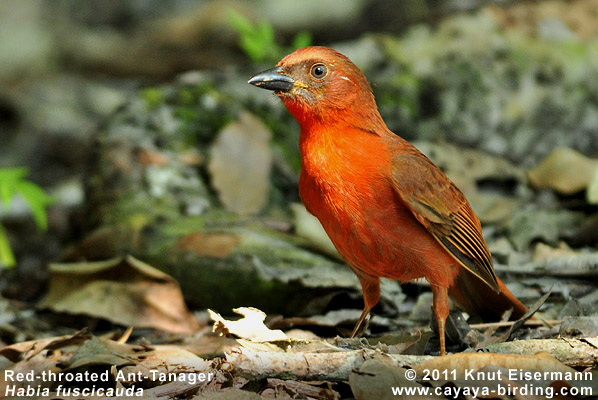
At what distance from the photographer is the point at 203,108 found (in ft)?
18.7

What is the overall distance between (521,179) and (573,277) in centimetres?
168

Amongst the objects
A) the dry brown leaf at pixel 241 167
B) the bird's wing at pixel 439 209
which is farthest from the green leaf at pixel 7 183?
the bird's wing at pixel 439 209

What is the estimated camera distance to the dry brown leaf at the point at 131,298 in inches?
160

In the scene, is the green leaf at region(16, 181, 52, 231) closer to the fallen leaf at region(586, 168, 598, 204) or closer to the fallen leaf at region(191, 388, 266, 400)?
the fallen leaf at region(191, 388, 266, 400)

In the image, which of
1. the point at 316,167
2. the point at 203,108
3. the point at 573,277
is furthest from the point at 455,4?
the point at 316,167

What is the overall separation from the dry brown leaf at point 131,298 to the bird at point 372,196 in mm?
1173

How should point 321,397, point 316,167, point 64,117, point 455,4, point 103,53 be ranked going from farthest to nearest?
point 103,53, point 64,117, point 455,4, point 316,167, point 321,397

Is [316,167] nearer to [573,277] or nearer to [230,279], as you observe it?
[230,279]

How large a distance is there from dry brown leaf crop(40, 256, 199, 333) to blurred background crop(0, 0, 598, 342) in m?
0.07

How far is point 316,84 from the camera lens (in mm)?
3473

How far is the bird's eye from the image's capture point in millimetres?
3490

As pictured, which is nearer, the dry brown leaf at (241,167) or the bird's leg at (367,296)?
the bird's leg at (367,296)

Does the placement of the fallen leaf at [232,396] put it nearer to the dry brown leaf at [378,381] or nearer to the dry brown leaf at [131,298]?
the dry brown leaf at [378,381]

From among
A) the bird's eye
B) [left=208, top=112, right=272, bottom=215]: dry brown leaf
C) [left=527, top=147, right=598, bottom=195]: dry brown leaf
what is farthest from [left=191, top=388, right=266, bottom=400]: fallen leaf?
[left=527, top=147, right=598, bottom=195]: dry brown leaf
